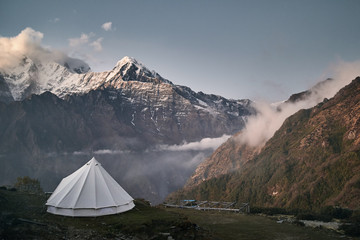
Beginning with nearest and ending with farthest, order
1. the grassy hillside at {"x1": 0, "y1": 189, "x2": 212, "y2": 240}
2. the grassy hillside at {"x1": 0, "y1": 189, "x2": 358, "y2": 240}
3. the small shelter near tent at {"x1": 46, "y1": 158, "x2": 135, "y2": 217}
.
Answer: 1. the grassy hillside at {"x1": 0, "y1": 189, "x2": 212, "y2": 240}
2. the grassy hillside at {"x1": 0, "y1": 189, "x2": 358, "y2": 240}
3. the small shelter near tent at {"x1": 46, "y1": 158, "x2": 135, "y2": 217}

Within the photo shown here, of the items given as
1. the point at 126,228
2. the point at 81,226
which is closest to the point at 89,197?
the point at 81,226

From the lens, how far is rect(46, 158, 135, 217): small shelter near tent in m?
35.0

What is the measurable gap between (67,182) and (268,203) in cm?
17927

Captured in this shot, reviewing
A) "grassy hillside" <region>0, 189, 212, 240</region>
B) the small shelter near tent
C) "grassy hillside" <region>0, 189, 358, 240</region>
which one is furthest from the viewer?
the small shelter near tent

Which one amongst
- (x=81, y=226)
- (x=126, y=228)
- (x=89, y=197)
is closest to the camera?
(x=126, y=228)

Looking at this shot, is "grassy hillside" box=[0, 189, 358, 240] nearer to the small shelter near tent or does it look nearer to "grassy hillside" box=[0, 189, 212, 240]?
"grassy hillside" box=[0, 189, 212, 240]

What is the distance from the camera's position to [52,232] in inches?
1009

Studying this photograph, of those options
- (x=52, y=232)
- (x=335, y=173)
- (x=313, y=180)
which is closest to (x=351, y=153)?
(x=335, y=173)

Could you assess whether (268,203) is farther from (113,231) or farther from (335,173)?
(113,231)

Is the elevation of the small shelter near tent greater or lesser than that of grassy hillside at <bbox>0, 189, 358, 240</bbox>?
greater

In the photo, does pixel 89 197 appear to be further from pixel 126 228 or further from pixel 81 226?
pixel 126 228

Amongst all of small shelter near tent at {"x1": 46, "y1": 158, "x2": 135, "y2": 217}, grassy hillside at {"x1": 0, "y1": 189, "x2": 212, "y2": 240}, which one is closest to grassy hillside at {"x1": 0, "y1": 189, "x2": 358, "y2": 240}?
grassy hillside at {"x1": 0, "y1": 189, "x2": 212, "y2": 240}

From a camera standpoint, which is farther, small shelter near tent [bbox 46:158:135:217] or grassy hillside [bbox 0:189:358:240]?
small shelter near tent [bbox 46:158:135:217]

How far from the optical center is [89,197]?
36594 mm
